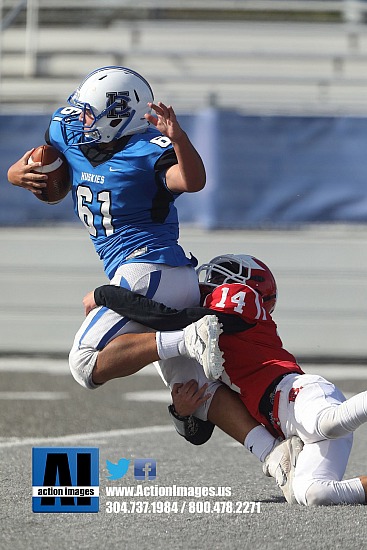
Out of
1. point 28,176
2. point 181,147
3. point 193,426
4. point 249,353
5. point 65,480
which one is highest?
point 181,147

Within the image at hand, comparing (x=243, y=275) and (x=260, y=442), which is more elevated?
(x=243, y=275)

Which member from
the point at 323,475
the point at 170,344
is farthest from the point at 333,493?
the point at 170,344

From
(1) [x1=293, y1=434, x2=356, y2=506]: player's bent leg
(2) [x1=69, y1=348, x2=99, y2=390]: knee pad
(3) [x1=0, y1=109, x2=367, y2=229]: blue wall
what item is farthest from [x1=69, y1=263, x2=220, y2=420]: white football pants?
(3) [x1=0, y1=109, x2=367, y2=229]: blue wall

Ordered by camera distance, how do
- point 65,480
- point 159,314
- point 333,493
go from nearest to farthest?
point 65,480 < point 333,493 < point 159,314

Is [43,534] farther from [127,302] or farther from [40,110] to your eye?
[40,110]

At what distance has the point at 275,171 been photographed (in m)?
9.03

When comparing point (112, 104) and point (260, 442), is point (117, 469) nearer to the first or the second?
point (260, 442)

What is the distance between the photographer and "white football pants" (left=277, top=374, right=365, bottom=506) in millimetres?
3701

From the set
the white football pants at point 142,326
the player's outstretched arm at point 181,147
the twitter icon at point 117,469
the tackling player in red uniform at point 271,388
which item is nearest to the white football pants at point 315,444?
the tackling player in red uniform at point 271,388

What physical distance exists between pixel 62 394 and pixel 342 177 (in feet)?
10.9

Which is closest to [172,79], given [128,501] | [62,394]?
[62,394]

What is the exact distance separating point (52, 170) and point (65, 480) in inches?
56.4

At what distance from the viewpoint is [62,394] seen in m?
7.00

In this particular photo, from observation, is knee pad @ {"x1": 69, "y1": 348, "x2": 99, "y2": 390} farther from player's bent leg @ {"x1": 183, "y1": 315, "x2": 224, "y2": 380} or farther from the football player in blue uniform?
player's bent leg @ {"x1": 183, "y1": 315, "x2": 224, "y2": 380}
